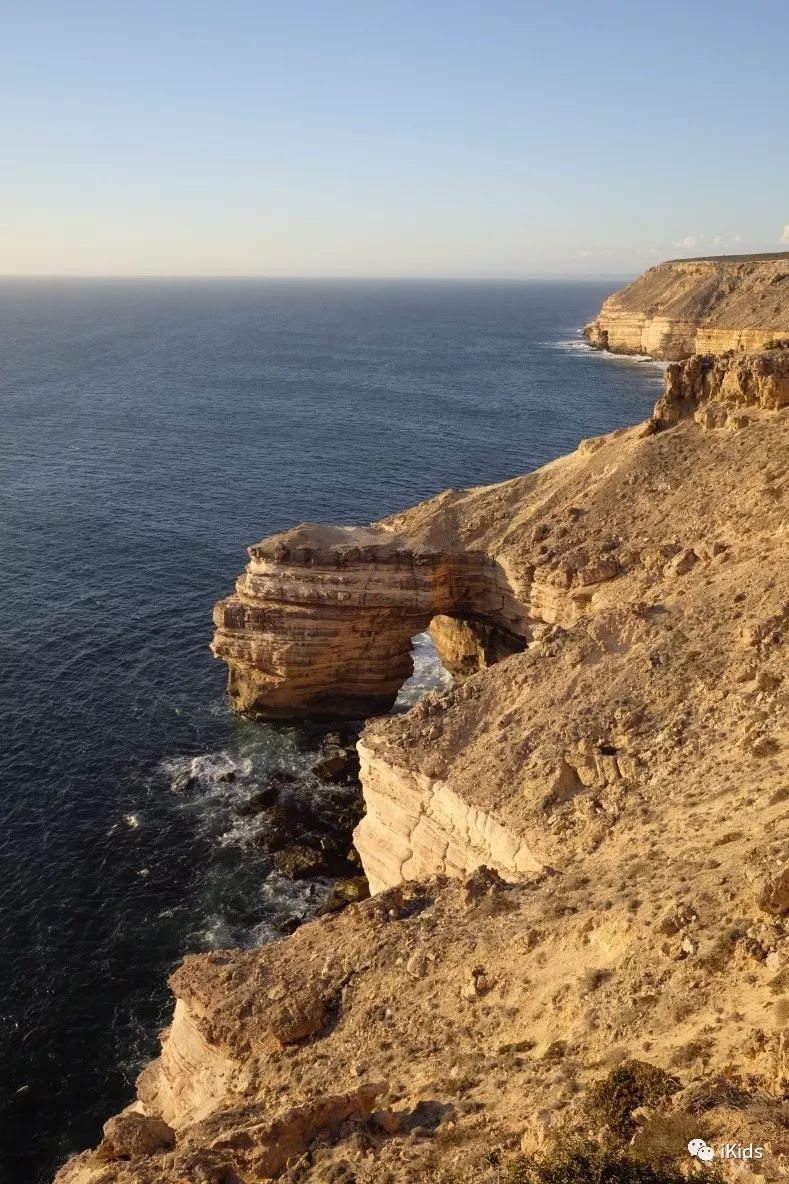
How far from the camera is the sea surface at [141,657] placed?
3089cm

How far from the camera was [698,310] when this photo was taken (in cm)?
14000

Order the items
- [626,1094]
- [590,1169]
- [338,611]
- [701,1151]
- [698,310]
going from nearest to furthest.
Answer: [701,1151] < [590,1169] < [626,1094] < [338,611] < [698,310]

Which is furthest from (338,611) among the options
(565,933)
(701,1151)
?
(701,1151)

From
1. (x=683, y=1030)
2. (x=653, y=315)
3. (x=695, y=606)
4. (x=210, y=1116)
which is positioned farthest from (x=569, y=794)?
(x=653, y=315)

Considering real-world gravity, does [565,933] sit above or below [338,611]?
below

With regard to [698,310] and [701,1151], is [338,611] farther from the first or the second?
[698,310]

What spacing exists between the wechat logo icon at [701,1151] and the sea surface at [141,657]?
2159 cm

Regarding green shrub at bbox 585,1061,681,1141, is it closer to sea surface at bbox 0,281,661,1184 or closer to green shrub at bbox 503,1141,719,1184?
green shrub at bbox 503,1141,719,1184

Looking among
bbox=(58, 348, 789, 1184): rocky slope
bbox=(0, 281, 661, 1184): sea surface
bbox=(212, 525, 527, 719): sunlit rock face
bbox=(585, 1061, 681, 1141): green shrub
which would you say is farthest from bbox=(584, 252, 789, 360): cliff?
bbox=(585, 1061, 681, 1141): green shrub

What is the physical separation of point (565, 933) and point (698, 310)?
13876cm

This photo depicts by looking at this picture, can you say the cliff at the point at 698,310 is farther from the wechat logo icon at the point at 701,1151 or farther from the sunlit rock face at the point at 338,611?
the wechat logo icon at the point at 701,1151

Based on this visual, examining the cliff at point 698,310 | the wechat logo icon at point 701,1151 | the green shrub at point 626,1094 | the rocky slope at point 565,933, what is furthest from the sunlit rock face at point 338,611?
the cliff at point 698,310

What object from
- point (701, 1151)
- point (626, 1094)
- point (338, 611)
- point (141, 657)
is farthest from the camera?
point (141, 657)

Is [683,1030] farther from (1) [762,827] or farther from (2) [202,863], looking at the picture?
(2) [202,863]
